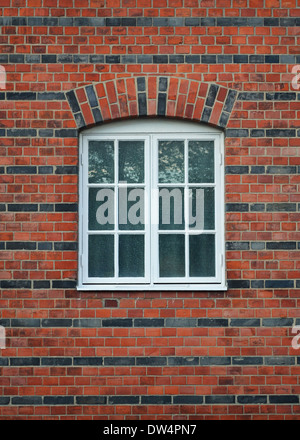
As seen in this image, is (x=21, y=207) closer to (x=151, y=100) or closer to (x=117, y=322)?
(x=117, y=322)

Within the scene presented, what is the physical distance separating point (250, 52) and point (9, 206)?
2709mm

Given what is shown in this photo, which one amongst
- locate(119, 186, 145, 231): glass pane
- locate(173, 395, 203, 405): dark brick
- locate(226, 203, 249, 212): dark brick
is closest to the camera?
locate(173, 395, 203, 405): dark brick

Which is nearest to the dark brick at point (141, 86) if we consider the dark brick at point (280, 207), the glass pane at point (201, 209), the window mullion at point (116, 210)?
the window mullion at point (116, 210)

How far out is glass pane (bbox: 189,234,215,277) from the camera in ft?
18.7

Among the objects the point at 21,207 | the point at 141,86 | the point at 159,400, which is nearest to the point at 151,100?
the point at 141,86

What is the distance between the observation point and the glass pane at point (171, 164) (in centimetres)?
575

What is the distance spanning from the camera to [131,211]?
5734 millimetres

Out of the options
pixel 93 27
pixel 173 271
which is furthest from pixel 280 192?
pixel 93 27

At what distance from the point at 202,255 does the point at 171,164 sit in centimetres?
92

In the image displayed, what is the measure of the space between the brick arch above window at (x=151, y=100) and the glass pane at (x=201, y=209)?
0.67 metres

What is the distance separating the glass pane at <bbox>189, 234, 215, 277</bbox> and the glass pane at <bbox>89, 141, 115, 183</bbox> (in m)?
1.01

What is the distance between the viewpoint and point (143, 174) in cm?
575

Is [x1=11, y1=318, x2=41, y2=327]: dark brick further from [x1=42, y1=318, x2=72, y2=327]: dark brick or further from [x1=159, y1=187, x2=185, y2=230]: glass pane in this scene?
[x1=159, y1=187, x2=185, y2=230]: glass pane

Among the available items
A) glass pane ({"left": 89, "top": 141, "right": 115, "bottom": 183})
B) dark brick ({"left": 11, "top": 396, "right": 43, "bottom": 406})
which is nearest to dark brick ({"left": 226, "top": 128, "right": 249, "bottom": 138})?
glass pane ({"left": 89, "top": 141, "right": 115, "bottom": 183})
